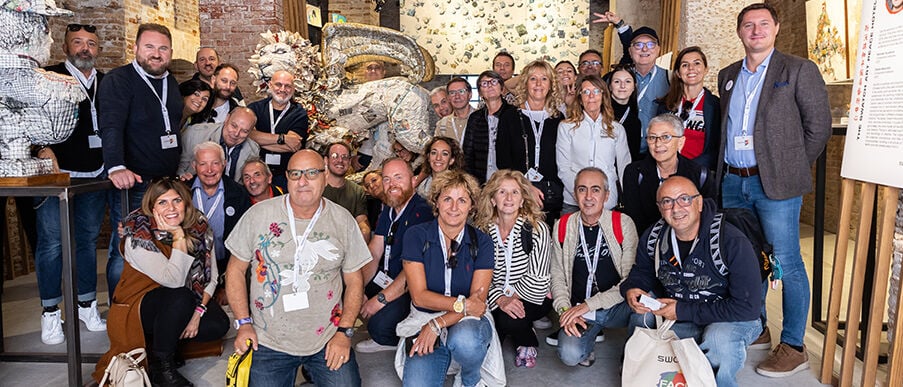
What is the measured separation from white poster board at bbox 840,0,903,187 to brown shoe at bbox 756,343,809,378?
2.71 ft

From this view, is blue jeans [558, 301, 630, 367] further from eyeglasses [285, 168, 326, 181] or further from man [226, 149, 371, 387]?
eyeglasses [285, 168, 326, 181]

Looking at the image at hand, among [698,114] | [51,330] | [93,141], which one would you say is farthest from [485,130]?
[51,330]

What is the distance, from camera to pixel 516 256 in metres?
3.02

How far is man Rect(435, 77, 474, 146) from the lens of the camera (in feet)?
13.3

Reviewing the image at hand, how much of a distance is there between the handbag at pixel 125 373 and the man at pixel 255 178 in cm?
117

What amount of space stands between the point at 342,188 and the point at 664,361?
2058 mm

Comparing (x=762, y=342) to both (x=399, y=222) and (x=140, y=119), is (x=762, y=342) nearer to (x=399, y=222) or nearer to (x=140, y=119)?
(x=399, y=222)

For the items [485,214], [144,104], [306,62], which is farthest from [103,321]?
[485,214]

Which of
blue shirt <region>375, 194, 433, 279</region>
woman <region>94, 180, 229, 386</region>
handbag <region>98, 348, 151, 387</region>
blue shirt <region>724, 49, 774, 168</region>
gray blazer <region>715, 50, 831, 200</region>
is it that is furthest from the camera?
blue shirt <region>375, 194, 433, 279</region>

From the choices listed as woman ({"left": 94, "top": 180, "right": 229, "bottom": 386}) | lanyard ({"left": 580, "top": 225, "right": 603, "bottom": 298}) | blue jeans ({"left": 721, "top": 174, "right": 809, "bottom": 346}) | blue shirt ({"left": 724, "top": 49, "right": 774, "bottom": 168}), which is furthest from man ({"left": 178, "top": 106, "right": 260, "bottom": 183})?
blue jeans ({"left": 721, "top": 174, "right": 809, "bottom": 346})

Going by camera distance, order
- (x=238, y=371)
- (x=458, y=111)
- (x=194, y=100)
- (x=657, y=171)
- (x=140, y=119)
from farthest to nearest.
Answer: (x=458, y=111), (x=194, y=100), (x=140, y=119), (x=657, y=171), (x=238, y=371)

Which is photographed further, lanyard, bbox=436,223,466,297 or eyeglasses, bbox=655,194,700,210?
lanyard, bbox=436,223,466,297

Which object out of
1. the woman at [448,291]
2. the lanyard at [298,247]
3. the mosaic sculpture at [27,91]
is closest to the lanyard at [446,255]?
the woman at [448,291]

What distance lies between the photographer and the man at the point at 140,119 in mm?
3191
